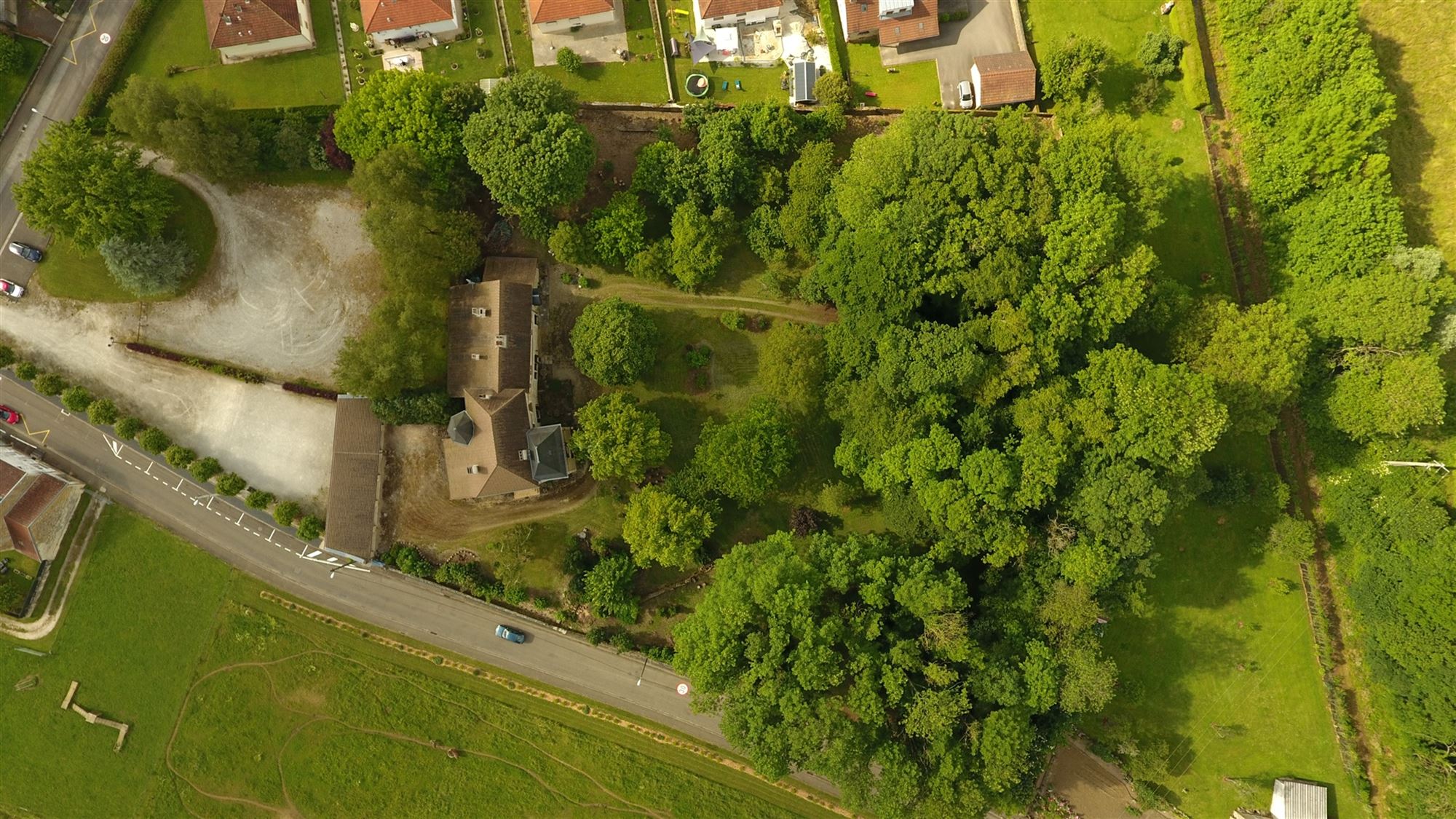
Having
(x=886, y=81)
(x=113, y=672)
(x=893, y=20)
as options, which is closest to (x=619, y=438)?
(x=886, y=81)

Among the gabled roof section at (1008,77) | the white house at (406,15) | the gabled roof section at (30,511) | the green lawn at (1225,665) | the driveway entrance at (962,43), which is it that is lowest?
the green lawn at (1225,665)

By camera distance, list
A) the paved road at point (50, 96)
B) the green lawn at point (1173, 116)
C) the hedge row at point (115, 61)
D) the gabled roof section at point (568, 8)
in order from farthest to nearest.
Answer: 1. the green lawn at point (1173, 116)
2. the paved road at point (50, 96)
3. the hedge row at point (115, 61)
4. the gabled roof section at point (568, 8)

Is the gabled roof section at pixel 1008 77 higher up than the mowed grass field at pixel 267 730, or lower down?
higher up

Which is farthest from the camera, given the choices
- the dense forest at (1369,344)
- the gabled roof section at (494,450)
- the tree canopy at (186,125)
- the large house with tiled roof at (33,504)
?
the large house with tiled roof at (33,504)

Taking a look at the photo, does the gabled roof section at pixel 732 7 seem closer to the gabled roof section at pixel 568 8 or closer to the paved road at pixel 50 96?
the gabled roof section at pixel 568 8

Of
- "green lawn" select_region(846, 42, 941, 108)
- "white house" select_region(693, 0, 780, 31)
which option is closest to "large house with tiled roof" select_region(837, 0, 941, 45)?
"green lawn" select_region(846, 42, 941, 108)

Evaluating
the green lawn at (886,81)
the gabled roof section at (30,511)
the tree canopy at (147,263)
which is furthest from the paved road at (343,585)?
the green lawn at (886,81)
